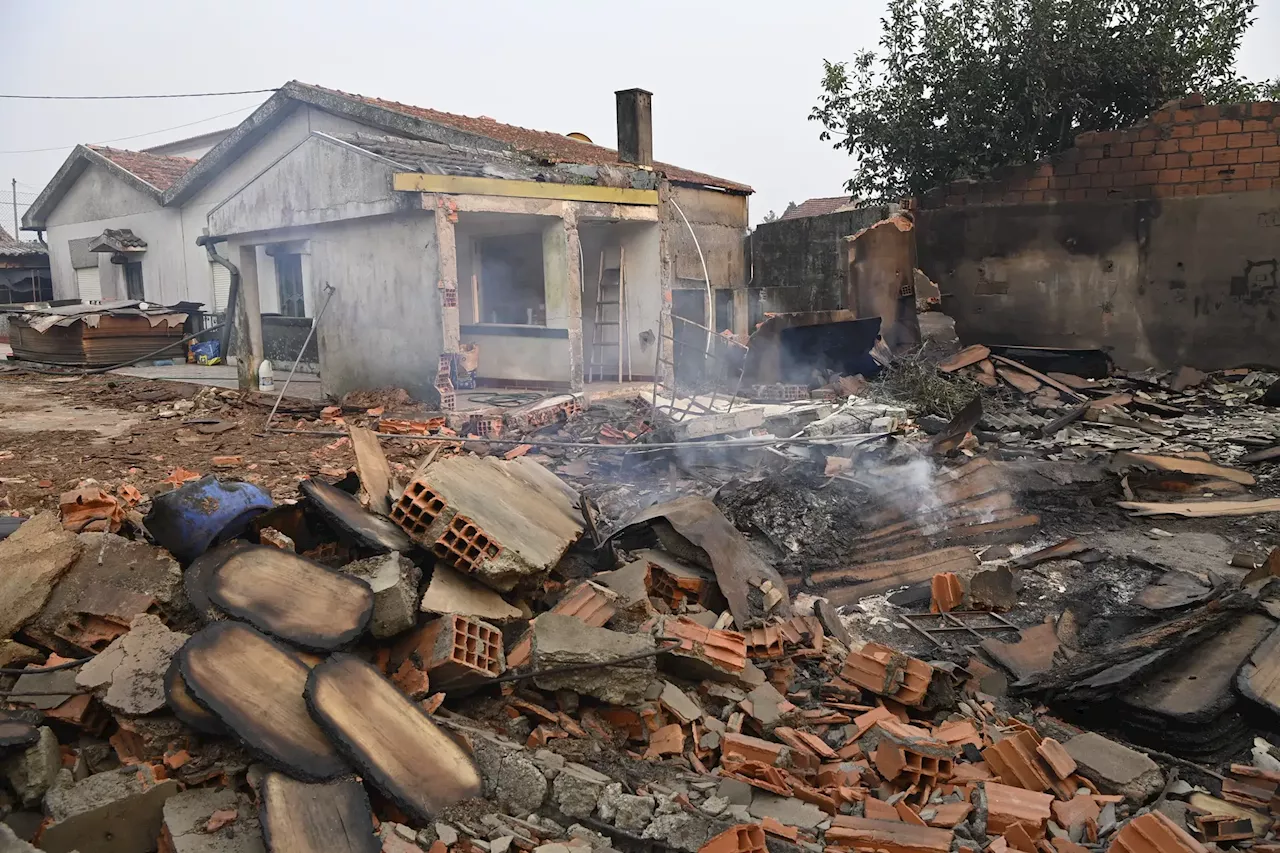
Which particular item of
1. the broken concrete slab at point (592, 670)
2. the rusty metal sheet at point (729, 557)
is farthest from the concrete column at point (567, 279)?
the broken concrete slab at point (592, 670)

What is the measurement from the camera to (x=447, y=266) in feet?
34.1

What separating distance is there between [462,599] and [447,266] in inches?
276

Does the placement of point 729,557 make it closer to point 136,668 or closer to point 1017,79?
point 136,668

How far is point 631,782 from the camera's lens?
134 inches

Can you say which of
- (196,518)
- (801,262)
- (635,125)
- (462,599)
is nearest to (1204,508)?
(462,599)

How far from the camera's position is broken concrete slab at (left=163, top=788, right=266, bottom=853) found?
9.31ft

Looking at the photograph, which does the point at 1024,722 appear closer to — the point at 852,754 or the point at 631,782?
the point at 852,754

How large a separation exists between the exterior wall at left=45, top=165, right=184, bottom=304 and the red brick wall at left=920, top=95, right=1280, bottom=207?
18.1 metres

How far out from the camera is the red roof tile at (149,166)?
2095cm

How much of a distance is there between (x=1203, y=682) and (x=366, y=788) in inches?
153

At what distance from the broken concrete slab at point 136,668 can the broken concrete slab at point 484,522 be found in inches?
47.1

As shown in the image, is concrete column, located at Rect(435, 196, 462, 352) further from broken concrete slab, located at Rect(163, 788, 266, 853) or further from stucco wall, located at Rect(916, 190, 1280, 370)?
broken concrete slab, located at Rect(163, 788, 266, 853)

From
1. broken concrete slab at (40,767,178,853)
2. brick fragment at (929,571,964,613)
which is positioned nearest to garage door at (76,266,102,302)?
broken concrete slab at (40,767,178,853)

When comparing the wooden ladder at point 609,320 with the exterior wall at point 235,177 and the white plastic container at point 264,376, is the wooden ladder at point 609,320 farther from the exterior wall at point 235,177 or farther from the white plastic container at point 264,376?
the exterior wall at point 235,177
